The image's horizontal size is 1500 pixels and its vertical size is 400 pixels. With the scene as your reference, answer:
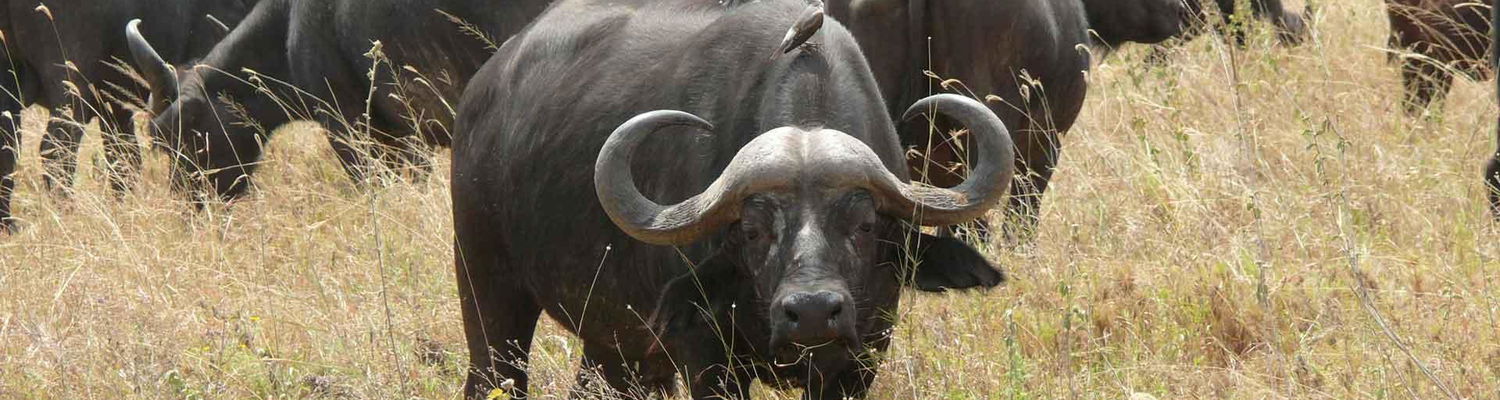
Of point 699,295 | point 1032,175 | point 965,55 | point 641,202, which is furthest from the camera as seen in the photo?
point 1032,175

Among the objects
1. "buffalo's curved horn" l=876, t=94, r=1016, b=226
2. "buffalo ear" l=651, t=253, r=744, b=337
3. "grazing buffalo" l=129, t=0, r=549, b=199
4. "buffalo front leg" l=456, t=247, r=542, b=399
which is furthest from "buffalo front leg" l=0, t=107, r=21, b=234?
"buffalo's curved horn" l=876, t=94, r=1016, b=226

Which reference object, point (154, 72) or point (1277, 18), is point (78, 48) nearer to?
point (154, 72)

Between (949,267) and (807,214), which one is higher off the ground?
(807,214)

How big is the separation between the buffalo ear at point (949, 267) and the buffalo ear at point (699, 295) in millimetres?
425

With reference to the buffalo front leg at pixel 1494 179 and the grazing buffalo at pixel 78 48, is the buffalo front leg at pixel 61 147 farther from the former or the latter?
the buffalo front leg at pixel 1494 179

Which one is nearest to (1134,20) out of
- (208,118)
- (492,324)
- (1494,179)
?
(1494,179)

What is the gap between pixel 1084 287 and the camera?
20.1 feet

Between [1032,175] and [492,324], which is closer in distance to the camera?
[492,324]

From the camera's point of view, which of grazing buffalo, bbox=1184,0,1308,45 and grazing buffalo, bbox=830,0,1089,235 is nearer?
grazing buffalo, bbox=830,0,1089,235

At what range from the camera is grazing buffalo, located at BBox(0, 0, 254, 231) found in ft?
32.5

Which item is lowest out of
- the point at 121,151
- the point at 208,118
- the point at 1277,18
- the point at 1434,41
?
the point at 121,151

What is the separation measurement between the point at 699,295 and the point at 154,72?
207 inches

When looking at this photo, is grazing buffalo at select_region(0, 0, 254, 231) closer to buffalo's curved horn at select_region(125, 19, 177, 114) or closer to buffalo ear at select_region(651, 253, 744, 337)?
buffalo's curved horn at select_region(125, 19, 177, 114)

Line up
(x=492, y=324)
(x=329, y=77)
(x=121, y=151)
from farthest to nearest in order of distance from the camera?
(x=121, y=151) < (x=329, y=77) < (x=492, y=324)
